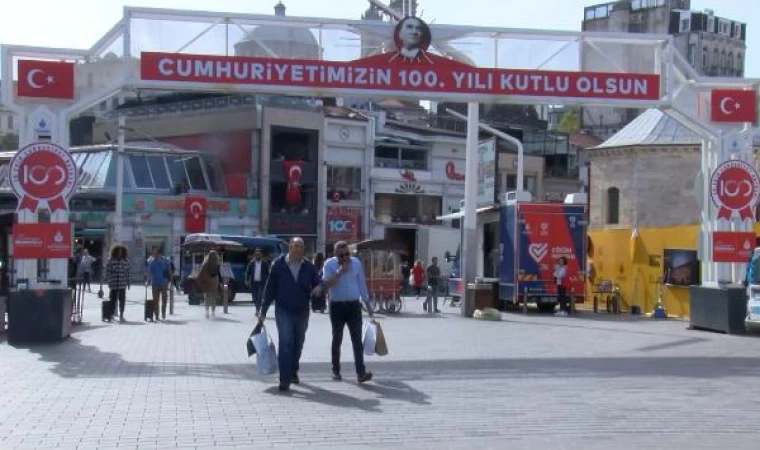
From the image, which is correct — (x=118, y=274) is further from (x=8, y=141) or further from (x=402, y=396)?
(x=8, y=141)

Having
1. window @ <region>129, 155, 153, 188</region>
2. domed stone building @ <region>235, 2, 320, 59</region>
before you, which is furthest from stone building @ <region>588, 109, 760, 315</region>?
domed stone building @ <region>235, 2, 320, 59</region>

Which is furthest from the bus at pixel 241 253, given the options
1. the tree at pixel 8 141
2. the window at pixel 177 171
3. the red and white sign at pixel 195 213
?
the tree at pixel 8 141

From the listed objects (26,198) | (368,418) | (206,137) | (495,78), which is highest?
(206,137)

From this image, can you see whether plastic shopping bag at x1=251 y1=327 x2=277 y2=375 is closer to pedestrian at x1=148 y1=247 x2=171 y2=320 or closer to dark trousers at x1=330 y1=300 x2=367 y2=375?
dark trousers at x1=330 y1=300 x2=367 y2=375

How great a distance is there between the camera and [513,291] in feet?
97.9

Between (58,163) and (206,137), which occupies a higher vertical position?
(206,137)

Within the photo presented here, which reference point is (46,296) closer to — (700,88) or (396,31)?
(396,31)

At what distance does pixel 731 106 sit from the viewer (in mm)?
20453

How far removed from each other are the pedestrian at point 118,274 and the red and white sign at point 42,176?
21.6 feet

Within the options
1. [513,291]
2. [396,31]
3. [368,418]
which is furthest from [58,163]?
[513,291]

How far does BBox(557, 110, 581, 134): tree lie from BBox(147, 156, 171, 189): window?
48.0 m

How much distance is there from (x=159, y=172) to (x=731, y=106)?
43.3 meters

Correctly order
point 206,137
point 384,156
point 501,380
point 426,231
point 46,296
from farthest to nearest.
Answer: point 384,156, point 206,137, point 426,231, point 46,296, point 501,380

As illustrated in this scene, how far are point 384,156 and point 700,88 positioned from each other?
157ft
